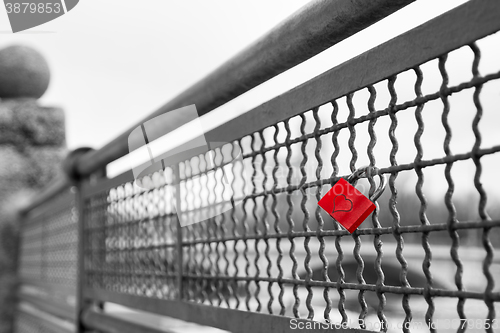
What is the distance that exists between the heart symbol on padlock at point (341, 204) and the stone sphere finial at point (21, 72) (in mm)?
6413

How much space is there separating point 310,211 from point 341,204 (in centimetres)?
29

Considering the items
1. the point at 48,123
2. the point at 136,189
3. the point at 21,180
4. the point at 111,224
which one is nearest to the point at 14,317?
the point at 21,180

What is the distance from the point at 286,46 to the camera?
1.28 metres

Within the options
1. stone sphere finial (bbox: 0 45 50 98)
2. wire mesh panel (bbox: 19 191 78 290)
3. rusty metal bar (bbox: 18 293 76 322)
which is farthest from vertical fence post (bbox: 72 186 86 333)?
stone sphere finial (bbox: 0 45 50 98)

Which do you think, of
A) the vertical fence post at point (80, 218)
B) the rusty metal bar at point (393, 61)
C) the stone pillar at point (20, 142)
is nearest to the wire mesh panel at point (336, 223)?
the rusty metal bar at point (393, 61)

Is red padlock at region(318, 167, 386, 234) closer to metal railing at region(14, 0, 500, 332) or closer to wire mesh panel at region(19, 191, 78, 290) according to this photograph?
metal railing at region(14, 0, 500, 332)

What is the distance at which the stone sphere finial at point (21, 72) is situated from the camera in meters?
6.70

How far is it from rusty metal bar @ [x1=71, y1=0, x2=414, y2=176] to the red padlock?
0.29 metres

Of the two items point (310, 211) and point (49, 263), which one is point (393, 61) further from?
point (49, 263)

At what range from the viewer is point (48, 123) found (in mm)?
6797

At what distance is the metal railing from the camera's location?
88 cm

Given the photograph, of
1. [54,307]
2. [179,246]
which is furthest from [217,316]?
[54,307]

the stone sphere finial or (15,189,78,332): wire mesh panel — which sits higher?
the stone sphere finial

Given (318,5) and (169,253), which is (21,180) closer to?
(169,253)
